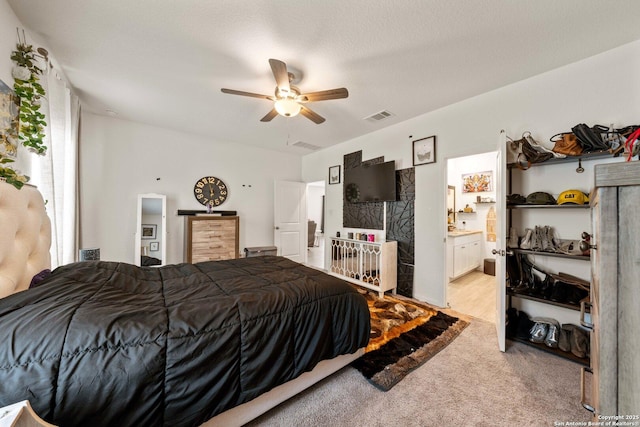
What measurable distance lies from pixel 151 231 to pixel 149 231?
0.03 meters

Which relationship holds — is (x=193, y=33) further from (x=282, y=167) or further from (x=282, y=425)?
(x=282, y=167)

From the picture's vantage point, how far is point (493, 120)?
106 inches

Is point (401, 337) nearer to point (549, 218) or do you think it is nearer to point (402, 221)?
point (402, 221)

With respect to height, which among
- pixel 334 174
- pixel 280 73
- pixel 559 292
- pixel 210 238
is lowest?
pixel 559 292

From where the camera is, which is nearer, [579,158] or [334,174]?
[579,158]

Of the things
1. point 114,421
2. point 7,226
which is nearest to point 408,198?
point 114,421

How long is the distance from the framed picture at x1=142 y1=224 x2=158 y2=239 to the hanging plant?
2210mm

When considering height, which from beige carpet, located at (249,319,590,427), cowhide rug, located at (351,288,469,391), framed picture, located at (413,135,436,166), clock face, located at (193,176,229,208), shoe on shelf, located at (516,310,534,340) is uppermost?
framed picture, located at (413,135,436,166)

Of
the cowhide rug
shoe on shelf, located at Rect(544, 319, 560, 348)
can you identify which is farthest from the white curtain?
shoe on shelf, located at Rect(544, 319, 560, 348)

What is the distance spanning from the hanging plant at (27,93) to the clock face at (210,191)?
8.43 feet

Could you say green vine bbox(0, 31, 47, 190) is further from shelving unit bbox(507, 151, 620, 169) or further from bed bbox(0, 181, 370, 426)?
shelving unit bbox(507, 151, 620, 169)

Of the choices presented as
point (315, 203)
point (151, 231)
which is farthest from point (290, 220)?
point (315, 203)

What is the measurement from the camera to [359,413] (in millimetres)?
1474

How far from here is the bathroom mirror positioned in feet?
12.1
